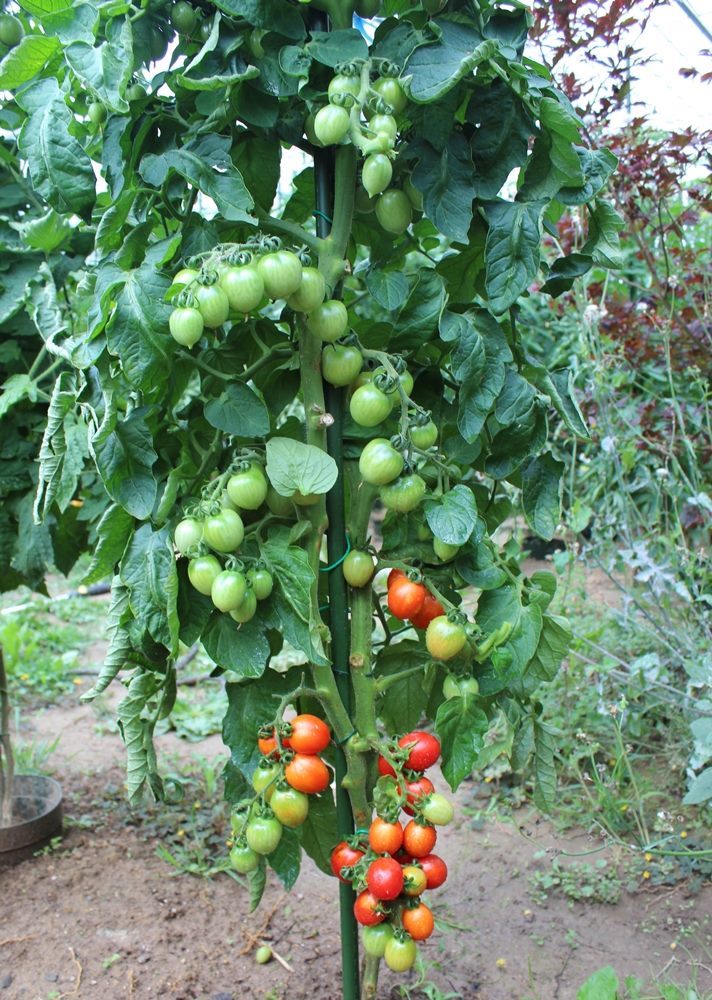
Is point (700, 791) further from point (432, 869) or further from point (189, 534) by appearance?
A: point (189, 534)

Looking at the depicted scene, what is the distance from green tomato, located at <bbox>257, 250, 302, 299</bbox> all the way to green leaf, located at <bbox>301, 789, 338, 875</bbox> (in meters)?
0.77

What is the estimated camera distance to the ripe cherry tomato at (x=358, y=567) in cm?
125

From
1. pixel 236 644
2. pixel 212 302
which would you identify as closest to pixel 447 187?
pixel 212 302

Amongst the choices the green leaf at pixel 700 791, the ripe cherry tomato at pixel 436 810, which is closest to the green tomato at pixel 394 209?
the ripe cherry tomato at pixel 436 810

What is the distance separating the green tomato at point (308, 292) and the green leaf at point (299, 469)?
0.60ft

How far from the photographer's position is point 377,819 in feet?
3.88

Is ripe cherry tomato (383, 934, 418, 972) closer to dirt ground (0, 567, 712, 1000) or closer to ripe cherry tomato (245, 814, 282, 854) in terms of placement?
ripe cherry tomato (245, 814, 282, 854)

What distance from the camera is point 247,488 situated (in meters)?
1.15

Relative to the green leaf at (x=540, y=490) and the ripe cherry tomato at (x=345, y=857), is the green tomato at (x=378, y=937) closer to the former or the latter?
the ripe cherry tomato at (x=345, y=857)

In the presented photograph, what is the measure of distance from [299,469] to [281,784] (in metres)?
0.43

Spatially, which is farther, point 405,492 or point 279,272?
point 405,492

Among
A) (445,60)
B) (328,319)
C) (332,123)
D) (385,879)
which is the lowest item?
(385,879)

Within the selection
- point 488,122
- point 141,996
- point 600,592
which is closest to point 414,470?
point 488,122

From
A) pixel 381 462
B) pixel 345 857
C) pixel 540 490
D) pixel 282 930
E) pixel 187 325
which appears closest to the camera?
pixel 187 325
